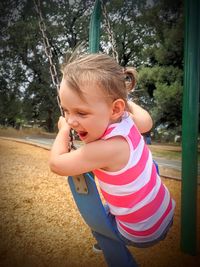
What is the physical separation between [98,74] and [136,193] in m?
0.24

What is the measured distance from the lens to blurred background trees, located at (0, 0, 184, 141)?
3379 mm

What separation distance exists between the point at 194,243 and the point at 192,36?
796 mm

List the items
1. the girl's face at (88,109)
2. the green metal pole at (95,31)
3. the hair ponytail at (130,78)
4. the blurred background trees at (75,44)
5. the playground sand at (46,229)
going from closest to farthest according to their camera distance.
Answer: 1. the girl's face at (88,109)
2. the hair ponytail at (130,78)
3. the green metal pole at (95,31)
4. the playground sand at (46,229)
5. the blurred background trees at (75,44)

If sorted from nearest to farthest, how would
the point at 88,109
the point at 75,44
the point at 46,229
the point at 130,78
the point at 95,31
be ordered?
the point at 88,109 → the point at 130,78 → the point at 95,31 → the point at 46,229 → the point at 75,44

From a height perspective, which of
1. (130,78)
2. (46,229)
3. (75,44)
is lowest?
(46,229)

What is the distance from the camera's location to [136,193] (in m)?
0.67

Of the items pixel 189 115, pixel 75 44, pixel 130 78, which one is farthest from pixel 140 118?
pixel 75 44

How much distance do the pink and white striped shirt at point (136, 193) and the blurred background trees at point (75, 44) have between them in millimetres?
2305

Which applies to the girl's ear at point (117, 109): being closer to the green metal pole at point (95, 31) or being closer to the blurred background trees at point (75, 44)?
the green metal pole at point (95, 31)

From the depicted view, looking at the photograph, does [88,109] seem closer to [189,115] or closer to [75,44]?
[189,115]

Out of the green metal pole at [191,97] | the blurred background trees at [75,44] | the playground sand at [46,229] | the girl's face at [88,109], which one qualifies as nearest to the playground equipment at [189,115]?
the green metal pole at [191,97]

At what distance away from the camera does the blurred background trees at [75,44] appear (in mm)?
3379

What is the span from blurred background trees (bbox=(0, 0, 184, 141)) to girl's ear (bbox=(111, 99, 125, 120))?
2.33 metres

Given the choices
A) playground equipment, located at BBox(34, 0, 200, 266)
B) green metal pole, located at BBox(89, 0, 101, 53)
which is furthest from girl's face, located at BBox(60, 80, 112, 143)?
green metal pole, located at BBox(89, 0, 101, 53)
